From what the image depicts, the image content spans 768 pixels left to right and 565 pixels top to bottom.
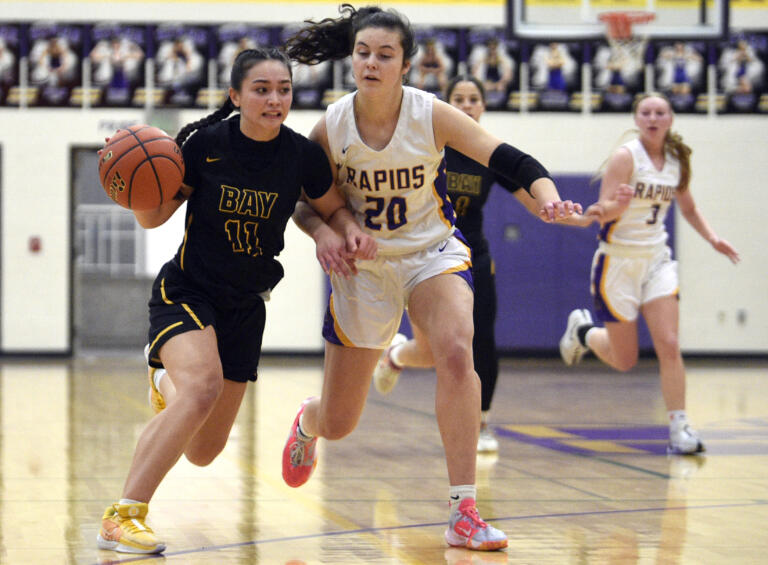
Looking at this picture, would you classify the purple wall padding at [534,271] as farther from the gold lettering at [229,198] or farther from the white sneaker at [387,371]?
the gold lettering at [229,198]

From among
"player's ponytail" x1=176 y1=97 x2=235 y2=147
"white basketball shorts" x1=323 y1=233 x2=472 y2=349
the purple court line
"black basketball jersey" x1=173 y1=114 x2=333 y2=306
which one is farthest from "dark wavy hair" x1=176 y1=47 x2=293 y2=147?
the purple court line

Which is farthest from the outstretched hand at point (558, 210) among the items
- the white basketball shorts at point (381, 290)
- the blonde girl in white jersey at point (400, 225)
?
the white basketball shorts at point (381, 290)

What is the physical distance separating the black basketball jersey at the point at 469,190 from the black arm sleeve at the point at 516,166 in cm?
162

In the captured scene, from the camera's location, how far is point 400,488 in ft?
15.7

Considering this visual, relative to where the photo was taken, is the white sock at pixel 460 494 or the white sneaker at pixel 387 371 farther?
the white sneaker at pixel 387 371

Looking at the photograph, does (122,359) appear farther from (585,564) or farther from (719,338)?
(585,564)

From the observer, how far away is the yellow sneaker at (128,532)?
3.40 m

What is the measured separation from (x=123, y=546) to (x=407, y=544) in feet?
3.03

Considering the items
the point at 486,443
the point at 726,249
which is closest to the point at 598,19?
the point at 726,249

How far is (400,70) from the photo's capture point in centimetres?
380

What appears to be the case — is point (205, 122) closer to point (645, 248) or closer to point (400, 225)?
point (400, 225)

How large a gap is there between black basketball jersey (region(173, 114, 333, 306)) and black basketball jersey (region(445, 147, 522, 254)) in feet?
5.61

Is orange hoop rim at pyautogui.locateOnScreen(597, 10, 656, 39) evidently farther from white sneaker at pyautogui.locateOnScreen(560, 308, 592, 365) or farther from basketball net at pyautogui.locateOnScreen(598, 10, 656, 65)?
white sneaker at pyautogui.locateOnScreen(560, 308, 592, 365)

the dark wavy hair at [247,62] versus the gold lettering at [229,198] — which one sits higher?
the dark wavy hair at [247,62]
